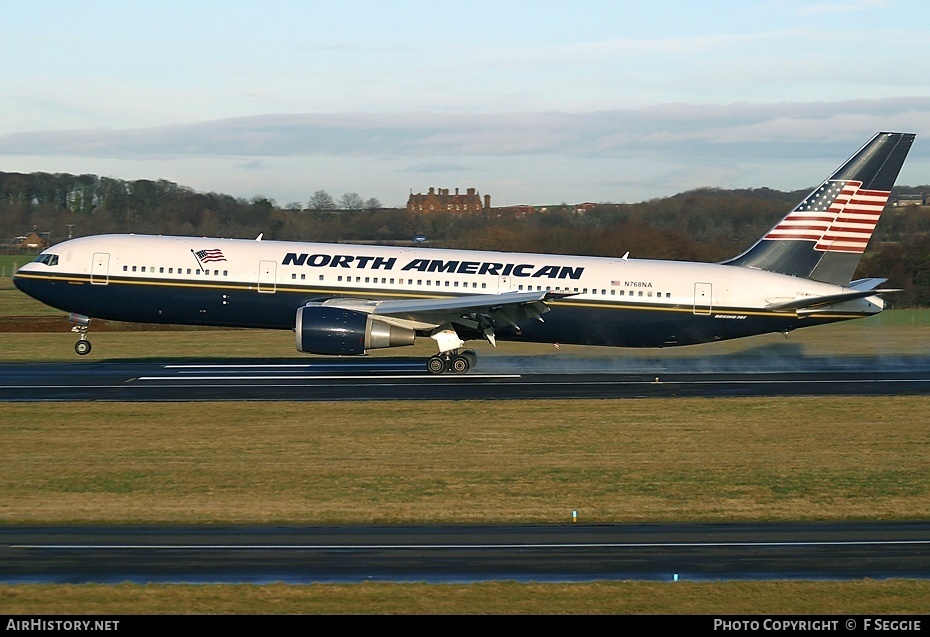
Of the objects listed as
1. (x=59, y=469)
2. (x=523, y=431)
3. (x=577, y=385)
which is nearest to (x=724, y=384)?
(x=577, y=385)

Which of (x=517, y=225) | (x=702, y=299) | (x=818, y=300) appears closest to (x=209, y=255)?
(x=702, y=299)

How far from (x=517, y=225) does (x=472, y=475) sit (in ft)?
196

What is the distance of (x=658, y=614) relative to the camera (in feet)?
39.1

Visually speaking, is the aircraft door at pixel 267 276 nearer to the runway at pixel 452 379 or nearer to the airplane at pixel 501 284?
the airplane at pixel 501 284

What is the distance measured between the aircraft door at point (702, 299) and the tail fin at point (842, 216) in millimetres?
2672

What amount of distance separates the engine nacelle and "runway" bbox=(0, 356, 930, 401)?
1.08 metres

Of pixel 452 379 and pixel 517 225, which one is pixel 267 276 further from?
pixel 517 225

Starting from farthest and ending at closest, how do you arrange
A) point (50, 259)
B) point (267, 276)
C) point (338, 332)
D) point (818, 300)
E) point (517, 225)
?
point (517, 225), point (50, 259), point (818, 300), point (267, 276), point (338, 332)

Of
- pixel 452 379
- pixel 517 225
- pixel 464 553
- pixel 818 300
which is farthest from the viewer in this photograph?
pixel 517 225

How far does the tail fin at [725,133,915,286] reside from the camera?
35.3 meters

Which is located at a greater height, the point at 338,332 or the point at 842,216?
the point at 842,216

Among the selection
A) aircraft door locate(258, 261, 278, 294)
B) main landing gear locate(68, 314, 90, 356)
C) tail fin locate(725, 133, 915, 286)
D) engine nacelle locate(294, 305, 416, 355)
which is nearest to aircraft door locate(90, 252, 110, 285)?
main landing gear locate(68, 314, 90, 356)

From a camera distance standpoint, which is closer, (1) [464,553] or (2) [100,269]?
(1) [464,553]

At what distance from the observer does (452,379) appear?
3322cm
